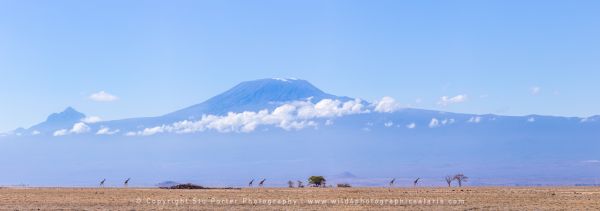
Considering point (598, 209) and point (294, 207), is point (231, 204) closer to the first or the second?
point (294, 207)

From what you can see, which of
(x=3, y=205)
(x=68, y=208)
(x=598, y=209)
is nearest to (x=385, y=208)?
(x=598, y=209)

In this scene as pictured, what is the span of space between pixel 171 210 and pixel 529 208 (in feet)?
71.5

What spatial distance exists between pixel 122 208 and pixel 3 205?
9.48 meters

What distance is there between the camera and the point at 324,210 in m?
56.2

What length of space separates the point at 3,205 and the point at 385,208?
24.8 m

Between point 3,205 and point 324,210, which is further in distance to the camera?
point 3,205

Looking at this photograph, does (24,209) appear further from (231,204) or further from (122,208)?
(231,204)

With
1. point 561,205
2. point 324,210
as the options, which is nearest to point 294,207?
point 324,210

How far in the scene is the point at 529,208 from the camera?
59.2 m

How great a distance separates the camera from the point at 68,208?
59156 millimetres

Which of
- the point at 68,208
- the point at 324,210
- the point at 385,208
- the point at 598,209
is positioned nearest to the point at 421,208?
the point at 385,208

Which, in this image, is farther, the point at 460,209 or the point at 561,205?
the point at 561,205

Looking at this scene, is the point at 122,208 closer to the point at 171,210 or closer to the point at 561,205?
the point at 171,210

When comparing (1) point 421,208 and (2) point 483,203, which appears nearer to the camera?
(1) point 421,208
